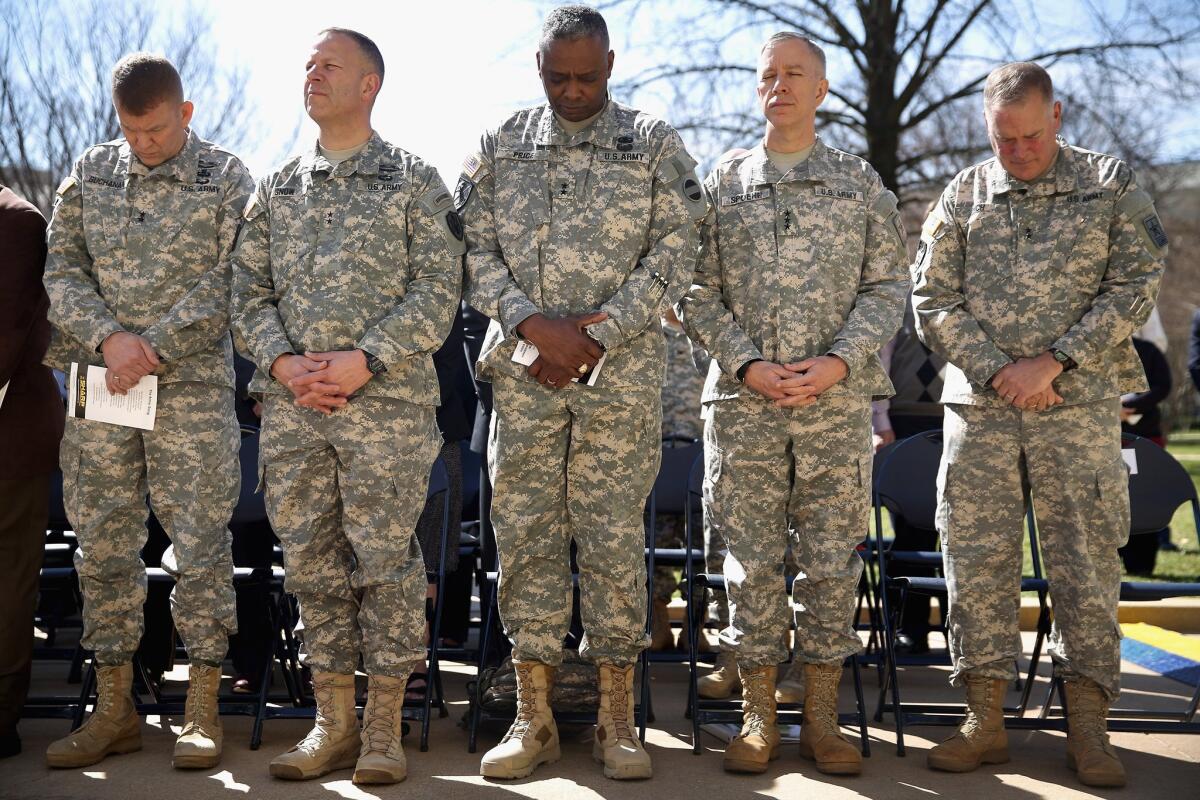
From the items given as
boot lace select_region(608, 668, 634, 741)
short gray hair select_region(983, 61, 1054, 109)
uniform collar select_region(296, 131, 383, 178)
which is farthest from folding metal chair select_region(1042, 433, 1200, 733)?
uniform collar select_region(296, 131, 383, 178)

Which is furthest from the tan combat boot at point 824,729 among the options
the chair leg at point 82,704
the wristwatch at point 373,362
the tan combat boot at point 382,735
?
the chair leg at point 82,704

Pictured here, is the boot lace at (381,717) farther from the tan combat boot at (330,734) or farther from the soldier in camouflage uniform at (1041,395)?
the soldier in camouflage uniform at (1041,395)

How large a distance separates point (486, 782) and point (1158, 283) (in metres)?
2.71

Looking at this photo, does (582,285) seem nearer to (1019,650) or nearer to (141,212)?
(141,212)

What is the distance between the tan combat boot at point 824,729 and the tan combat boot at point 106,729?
2.26 meters

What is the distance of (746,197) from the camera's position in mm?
4180

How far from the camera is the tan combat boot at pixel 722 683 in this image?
4.96 m

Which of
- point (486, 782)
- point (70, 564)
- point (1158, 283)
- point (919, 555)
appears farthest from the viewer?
point (70, 564)

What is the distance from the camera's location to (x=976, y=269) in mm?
4246

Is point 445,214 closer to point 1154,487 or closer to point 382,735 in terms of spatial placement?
point 382,735

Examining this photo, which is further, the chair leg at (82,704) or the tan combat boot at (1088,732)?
the chair leg at (82,704)

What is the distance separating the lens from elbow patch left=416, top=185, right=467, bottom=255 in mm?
3988

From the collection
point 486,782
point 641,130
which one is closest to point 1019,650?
point 486,782

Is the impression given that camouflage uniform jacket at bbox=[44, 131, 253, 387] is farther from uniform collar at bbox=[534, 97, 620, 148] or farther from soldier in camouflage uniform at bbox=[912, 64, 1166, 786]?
soldier in camouflage uniform at bbox=[912, 64, 1166, 786]
